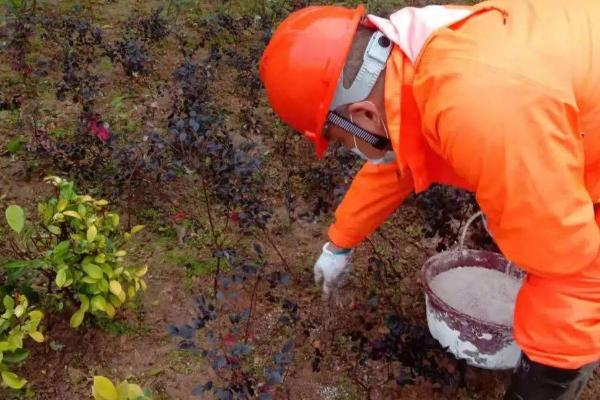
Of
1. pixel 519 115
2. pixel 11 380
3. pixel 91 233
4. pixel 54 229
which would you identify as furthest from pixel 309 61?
pixel 11 380

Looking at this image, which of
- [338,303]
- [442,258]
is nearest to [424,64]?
[442,258]

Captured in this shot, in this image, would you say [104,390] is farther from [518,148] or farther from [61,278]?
[518,148]

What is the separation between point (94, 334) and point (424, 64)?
1712mm

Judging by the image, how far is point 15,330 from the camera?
7.57 ft

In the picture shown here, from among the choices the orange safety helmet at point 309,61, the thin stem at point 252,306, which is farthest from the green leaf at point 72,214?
the orange safety helmet at point 309,61

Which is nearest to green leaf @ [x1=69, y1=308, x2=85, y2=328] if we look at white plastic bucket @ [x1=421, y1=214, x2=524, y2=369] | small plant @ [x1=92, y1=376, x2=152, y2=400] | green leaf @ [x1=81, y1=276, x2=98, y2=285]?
green leaf @ [x1=81, y1=276, x2=98, y2=285]

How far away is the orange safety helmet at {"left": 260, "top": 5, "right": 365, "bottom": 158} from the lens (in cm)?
181

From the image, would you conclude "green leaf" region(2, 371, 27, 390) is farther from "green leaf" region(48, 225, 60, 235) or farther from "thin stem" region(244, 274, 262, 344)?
"thin stem" region(244, 274, 262, 344)

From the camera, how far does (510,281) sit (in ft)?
9.05

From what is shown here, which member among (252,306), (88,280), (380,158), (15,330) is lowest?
(252,306)

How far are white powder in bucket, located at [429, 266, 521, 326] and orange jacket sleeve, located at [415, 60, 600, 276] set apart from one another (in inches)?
35.8

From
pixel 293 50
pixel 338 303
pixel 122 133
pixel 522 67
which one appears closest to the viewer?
pixel 522 67

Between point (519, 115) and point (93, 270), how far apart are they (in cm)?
150

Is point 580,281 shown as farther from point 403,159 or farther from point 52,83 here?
point 52,83
